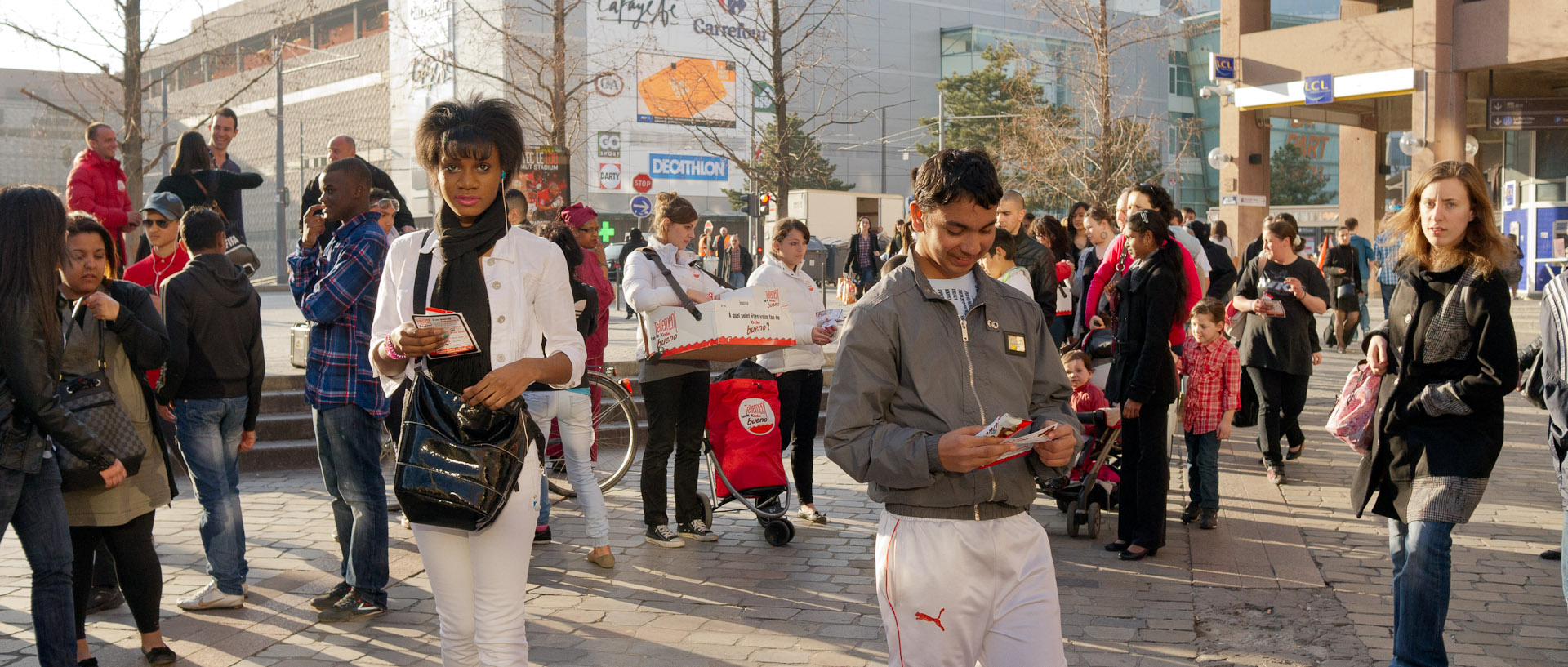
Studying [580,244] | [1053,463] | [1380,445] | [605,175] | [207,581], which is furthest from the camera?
[605,175]

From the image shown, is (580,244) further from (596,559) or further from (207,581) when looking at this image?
(207,581)

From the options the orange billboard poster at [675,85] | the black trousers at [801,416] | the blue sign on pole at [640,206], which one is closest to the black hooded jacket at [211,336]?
the black trousers at [801,416]

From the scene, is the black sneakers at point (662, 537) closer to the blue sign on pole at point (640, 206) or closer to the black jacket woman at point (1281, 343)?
the black jacket woman at point (1281, 343)

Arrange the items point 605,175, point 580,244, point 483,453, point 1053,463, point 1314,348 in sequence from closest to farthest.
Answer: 1. point 1053,463
2. point 483,453
3. point 580,244
4. point 1314,348
5. point 605,175

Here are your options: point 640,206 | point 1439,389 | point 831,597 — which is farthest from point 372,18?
point 1439,389

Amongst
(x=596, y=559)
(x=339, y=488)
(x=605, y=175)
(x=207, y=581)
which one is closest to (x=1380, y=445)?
A: (x=596, y=559)

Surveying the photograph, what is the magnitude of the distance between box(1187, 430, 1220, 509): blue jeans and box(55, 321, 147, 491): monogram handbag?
18.2 ft

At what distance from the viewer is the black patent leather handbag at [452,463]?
3.20 metres

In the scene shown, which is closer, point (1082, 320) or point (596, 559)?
point (596, 559)

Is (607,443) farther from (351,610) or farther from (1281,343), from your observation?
(1281,343)

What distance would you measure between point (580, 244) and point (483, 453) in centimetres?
531

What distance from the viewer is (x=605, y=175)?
6397 centimetres

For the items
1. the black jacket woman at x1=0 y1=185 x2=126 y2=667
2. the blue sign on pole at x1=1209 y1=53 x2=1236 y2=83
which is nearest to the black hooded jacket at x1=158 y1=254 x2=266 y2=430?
the black jacket woman at x1=0 y1=185 x2=126 y2=667

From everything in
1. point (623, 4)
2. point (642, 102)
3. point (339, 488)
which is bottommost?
point (339, 488)
